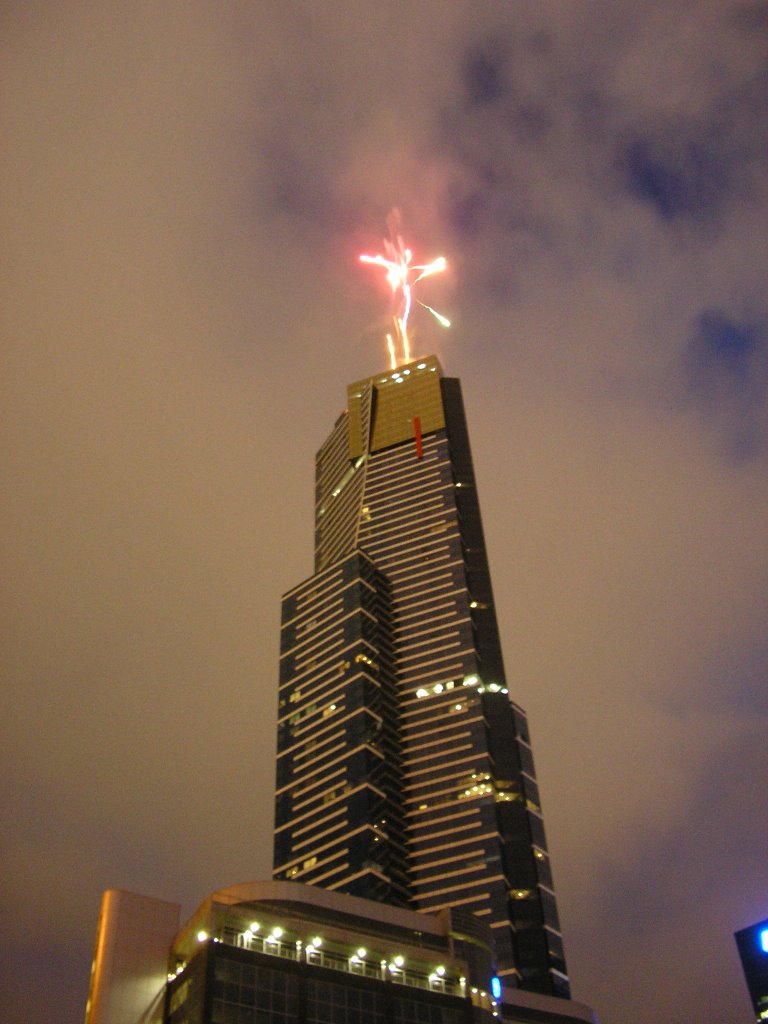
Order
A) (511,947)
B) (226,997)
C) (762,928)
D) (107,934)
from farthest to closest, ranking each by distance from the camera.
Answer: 1. (511,947)
2. (762,928)
3. (107,934)
4. (226,997)

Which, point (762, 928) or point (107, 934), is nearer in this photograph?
point (107, 934)

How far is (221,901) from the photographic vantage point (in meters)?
97.8

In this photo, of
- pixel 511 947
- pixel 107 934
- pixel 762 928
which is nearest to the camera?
pixel 107 934

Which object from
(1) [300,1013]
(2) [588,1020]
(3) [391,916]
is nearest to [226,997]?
(1) [300,1013]

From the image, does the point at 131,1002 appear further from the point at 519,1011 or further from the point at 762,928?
the point at 762,928

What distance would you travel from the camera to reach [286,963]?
95.2 meters

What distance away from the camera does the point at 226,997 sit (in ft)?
297

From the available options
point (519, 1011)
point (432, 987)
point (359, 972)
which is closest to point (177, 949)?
point (359, 972)

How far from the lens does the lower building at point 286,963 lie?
304 feet

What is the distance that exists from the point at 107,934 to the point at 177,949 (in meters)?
8.14

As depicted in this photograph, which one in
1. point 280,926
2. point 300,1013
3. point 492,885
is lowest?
point 300,1013

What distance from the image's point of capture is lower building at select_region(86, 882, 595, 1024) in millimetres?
92562

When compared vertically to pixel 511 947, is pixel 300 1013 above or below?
below

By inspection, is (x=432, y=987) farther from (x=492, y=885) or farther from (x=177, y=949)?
(x=492, y=885)
